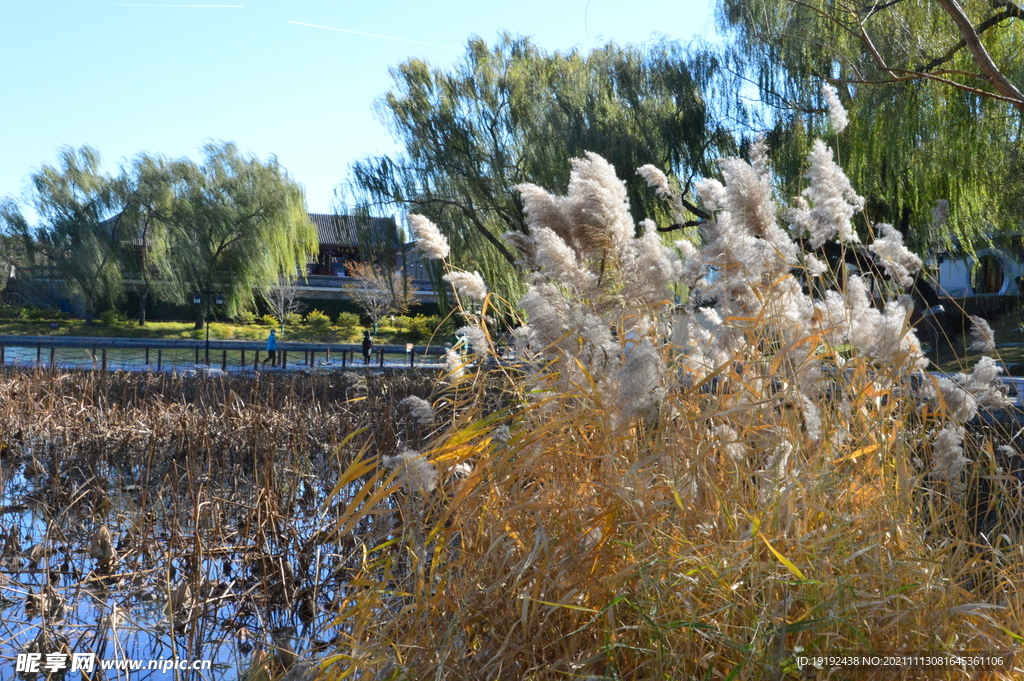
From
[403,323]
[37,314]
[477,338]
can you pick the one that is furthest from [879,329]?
[37,314]

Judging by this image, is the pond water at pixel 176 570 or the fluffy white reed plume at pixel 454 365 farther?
the pond water at pixel 176 570

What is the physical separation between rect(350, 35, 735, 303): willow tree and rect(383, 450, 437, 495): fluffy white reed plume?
8.53m

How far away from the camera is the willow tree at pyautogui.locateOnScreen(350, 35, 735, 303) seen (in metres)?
11.1

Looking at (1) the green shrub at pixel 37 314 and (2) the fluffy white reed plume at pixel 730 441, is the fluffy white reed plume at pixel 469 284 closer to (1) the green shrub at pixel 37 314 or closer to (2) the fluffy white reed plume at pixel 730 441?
(2) the fluffy white reed plume at pixel 730 441

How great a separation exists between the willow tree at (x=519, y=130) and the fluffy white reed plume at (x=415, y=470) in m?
8.53

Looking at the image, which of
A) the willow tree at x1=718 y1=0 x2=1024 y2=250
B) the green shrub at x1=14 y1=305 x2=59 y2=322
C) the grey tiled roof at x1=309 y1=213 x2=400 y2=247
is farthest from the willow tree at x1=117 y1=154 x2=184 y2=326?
the willow tree at x1=718 y1=0 x2=1024 y2=250

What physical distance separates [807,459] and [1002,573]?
0.49m

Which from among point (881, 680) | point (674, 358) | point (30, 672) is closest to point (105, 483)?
point (30, 672)

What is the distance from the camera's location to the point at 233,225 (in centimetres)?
2391

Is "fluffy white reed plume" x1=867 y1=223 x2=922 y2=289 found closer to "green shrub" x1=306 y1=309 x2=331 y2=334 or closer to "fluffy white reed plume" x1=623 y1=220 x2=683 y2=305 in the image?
"fluffy white reed plume" x1=623 y1=220 x2=683 y2=305

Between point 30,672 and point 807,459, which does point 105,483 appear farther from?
point 807,459

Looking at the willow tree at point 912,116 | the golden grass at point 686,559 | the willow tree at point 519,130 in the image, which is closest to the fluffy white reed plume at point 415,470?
the golden grass at point 686,559

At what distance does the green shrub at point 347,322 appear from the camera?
33.1 metres

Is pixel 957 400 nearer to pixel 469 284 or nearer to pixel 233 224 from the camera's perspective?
pixel 469 284
